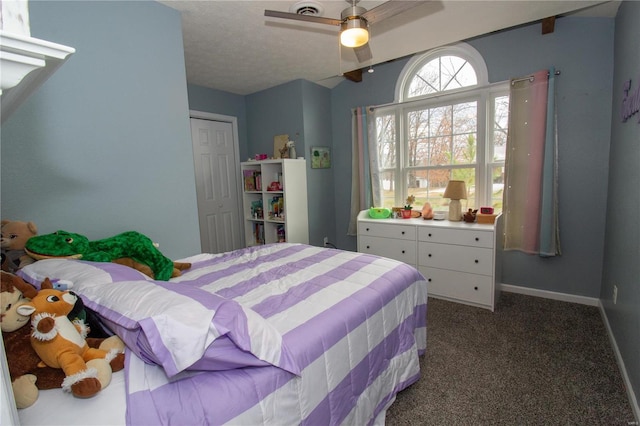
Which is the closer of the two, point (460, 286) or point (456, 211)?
point (460, 286)

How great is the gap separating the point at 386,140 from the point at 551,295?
2.38 meters

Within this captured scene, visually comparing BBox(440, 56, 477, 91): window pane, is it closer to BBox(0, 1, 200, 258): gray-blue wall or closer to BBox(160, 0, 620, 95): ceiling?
BBox(160, 0, 620, 95): ceiling

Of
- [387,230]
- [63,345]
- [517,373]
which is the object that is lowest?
[517,373]

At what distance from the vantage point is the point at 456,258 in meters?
2.84

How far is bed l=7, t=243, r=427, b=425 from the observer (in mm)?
819

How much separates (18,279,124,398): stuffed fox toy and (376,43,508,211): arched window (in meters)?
3.33

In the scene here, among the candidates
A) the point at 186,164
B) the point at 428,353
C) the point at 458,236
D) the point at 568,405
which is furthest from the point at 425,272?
the point at 186,164

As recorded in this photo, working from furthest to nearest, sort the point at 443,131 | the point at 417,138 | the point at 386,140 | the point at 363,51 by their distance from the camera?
the point at 386,140, the point at 417,138, the point at 443,131, the point at 363,51

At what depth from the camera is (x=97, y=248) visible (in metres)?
1.59

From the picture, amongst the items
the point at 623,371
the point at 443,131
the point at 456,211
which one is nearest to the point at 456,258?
the point at 456,211

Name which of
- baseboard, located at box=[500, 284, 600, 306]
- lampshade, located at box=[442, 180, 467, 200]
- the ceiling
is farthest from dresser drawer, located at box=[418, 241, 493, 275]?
the ceiling

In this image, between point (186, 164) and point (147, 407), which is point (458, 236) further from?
point (147, 407)

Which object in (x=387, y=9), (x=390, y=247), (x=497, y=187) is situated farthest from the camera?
(x=390, y=247)

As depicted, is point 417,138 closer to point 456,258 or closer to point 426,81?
point 426,81
